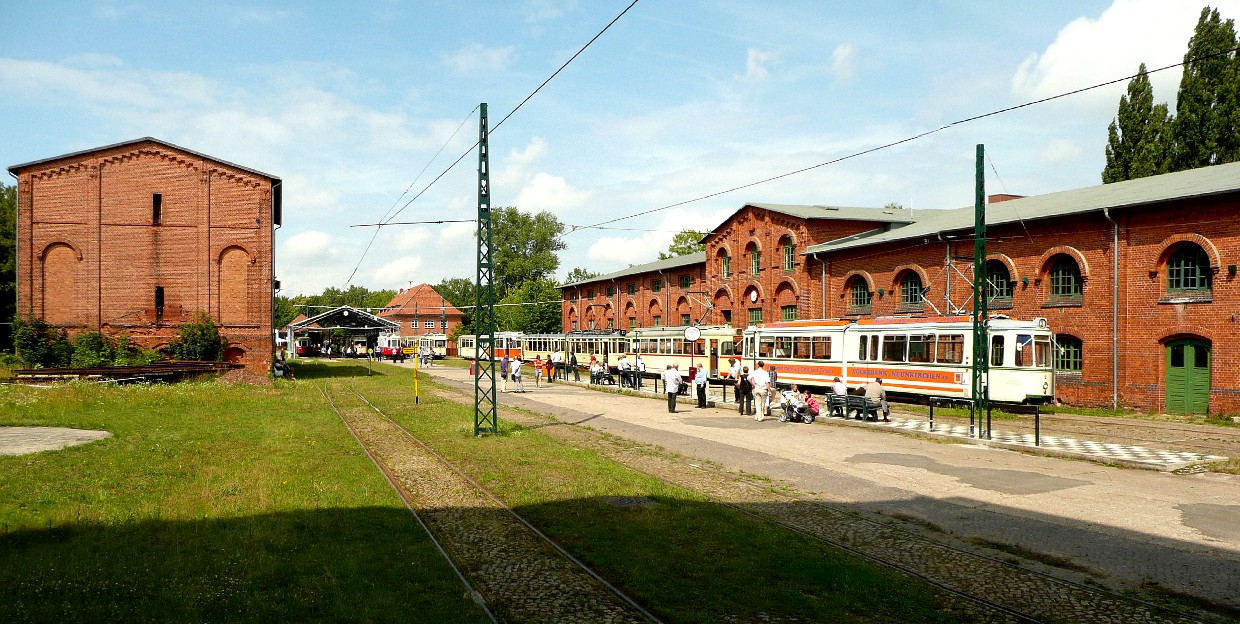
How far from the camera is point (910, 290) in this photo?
3559 centimetres

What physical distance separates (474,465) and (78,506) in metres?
6.16

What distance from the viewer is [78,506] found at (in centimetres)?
1053

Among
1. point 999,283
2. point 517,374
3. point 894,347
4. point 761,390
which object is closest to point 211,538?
point 761,390

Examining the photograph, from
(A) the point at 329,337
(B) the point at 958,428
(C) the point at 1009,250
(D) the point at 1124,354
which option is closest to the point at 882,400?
(B) the point at 958,428

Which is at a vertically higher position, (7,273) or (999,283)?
(7,273)

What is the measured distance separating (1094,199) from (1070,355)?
5.55 metres

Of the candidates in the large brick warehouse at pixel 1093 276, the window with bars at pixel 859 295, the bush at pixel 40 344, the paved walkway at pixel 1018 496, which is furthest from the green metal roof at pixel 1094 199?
the bush at pixel 40 344

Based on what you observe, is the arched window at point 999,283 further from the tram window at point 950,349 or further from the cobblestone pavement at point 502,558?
the cobblestone pavement at point 502,558

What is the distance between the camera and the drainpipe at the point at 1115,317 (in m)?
26.5

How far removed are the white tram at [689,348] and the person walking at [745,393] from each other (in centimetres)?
1205

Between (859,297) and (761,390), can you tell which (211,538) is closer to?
(761,390)

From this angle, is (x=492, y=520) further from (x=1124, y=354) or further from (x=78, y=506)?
(x=1124, y=354)

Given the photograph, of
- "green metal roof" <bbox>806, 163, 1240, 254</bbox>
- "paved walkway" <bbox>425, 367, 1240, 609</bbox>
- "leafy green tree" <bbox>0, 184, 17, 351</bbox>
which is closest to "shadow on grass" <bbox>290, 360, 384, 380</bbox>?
"leafy green tree" <bbox>0, 184, 17, 351</bbox>

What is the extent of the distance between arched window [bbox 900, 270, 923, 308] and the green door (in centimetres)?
1058
